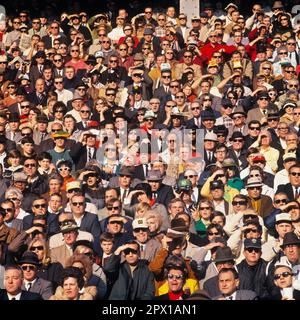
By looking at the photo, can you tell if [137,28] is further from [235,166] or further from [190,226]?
[190,226]

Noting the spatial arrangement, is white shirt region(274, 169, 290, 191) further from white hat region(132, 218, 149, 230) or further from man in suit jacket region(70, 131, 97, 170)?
man in suit jacket region(70, 131, 97, 170)

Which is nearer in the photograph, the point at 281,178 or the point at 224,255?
the point at 224,255

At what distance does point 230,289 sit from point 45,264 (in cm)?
224

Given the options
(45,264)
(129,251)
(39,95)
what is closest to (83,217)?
(45,264)

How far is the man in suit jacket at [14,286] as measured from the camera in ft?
44.7

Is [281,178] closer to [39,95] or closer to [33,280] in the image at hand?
[33,280]

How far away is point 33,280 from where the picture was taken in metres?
14.0

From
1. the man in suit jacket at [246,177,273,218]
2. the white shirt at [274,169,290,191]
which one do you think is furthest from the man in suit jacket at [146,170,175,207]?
the white shirt at [274,169,290,191]

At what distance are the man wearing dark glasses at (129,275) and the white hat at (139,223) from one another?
630mm

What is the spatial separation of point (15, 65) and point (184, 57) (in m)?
3.01

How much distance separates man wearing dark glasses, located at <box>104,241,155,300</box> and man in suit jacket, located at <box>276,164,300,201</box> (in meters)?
2.64

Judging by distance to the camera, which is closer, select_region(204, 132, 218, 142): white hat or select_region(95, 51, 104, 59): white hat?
select_region(204, 132, 218, 142): white hat

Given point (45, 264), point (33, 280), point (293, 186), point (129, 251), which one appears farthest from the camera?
point (293, 186)

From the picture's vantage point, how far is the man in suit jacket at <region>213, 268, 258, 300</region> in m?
13.7
